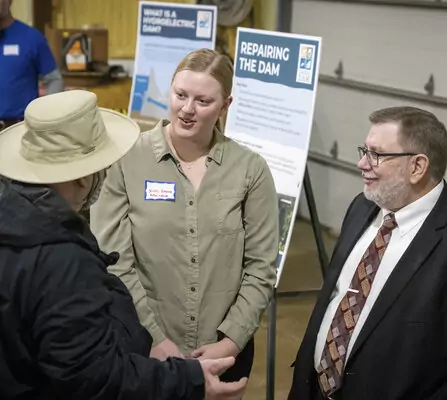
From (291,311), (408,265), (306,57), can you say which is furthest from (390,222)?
(291,311)

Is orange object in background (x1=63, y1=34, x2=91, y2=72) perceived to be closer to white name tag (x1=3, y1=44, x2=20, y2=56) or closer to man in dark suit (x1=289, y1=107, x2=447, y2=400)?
white name tag (x1=3, y1=44, x2=20, y2=56)

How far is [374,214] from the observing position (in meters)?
2.22

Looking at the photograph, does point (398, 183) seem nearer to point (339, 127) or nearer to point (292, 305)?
point (292, 305)

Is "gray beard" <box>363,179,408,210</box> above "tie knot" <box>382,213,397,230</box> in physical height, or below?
above

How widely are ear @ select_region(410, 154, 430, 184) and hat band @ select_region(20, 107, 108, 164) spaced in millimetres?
935

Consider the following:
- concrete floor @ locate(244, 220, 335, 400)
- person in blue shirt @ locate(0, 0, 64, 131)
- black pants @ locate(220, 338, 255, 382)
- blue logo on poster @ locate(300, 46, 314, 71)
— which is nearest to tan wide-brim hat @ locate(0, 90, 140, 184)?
black pants @ locate(220, 338, 255, 382)

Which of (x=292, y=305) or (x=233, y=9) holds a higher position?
(x=233, y=9)

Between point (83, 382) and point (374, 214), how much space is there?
3.63 ft

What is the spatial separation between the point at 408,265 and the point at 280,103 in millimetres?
1548

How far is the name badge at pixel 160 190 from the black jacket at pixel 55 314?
600mm

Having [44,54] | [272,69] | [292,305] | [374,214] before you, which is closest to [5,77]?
[44,54]

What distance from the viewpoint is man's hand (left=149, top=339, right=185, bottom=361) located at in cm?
208

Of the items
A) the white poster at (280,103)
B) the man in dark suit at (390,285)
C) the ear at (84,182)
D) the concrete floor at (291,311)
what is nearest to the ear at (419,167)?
the man in dark suit at (390,285)

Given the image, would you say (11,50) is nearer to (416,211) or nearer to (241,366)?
(241,366)
